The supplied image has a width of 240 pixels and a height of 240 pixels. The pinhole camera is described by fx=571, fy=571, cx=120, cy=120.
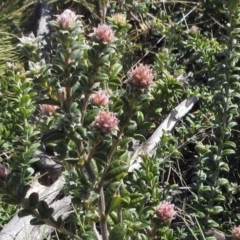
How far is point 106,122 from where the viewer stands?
4.16ft

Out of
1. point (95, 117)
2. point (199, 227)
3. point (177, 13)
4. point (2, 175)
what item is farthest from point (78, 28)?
point (177, 13)

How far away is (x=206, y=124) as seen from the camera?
2328 millimetres

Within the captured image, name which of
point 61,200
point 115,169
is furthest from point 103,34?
point 61,200

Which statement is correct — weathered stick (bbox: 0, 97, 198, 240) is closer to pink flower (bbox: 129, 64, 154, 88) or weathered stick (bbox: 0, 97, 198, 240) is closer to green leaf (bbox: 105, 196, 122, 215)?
green leaf (bbox: 105, 196, 122, 215)

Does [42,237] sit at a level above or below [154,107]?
below

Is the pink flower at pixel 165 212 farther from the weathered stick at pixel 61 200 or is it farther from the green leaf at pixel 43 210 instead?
the weathered stick at pixel 61 200

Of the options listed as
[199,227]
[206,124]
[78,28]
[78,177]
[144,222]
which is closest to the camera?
[78,28]

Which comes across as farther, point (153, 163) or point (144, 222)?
point (153, 163)

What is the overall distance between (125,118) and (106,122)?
145mm

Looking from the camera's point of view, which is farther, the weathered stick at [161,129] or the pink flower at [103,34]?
the weathered stick at [161,129]

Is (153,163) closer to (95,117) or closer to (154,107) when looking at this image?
(154,107)

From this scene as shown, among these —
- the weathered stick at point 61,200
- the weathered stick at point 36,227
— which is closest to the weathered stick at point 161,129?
the weathered stick at point 61,200

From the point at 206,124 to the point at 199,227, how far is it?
0.53 metres

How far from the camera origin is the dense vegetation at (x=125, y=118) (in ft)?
4.49
